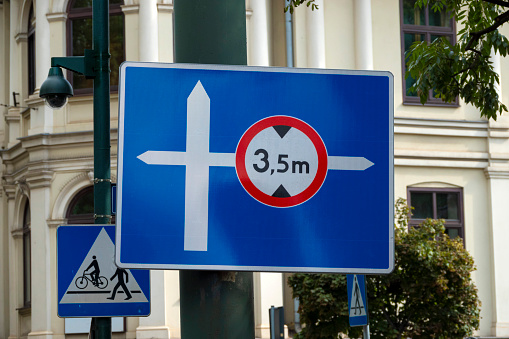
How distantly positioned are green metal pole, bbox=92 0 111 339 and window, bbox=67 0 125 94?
1301cm

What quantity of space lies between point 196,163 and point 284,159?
0.25m

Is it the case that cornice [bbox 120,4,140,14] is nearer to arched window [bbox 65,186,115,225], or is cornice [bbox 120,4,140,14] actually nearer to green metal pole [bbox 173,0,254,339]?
arched window [bbox 65,186,115,225]

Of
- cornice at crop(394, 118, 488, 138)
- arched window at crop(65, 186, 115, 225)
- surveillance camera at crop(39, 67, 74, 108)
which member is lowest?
arched window at crop(65, 186, 115, 225)

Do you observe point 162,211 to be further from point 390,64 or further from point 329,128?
point 390,64

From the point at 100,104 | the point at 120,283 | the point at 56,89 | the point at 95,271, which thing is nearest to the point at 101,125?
the point at 100,104

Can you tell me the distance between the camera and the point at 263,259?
2.83m

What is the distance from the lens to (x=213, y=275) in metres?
2.83

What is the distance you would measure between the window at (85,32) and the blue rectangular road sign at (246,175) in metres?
20.4

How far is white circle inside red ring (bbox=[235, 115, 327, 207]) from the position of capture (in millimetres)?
2830

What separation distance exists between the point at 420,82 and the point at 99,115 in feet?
10.3

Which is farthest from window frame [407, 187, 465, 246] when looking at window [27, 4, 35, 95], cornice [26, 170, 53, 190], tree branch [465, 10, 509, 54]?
tree branch [465, 10, 509, 54]

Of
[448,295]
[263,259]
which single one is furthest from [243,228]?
[448,295]

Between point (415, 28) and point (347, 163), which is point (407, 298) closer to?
point (415, 28)

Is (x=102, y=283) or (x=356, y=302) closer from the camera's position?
(x=102, y=283)
